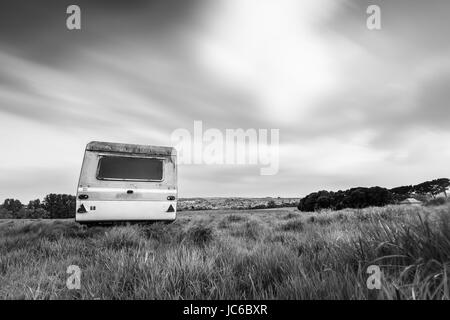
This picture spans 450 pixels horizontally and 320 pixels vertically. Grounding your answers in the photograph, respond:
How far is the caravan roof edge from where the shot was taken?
9156 millimetres

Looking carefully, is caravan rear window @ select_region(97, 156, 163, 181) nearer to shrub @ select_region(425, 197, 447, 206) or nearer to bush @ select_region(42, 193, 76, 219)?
shrub @ select_region(425, 197, 447, 206)

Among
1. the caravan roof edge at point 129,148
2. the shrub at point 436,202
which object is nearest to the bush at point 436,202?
the shrub at point 436,202

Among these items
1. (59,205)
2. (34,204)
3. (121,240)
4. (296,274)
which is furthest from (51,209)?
(296,274)

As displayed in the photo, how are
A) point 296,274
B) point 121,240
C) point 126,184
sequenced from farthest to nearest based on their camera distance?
1. point 126,184
2. point 121,240
3. point 296,274

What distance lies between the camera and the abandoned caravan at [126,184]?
864 cm

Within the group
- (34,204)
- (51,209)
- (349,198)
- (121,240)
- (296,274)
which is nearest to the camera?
(296,274)

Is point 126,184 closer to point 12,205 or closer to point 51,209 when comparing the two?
point 51,209

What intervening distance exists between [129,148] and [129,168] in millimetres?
721

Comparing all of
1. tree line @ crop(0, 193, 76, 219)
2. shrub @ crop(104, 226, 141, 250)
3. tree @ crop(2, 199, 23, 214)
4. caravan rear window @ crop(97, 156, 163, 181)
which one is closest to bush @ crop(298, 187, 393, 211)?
caravan rear window @ crop(97, 156, 163, 181)

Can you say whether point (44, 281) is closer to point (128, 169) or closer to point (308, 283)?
point (308, 283)

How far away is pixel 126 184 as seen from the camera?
9.08m

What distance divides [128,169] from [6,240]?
12.6 feet

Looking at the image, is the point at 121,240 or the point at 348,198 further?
the point at 348,198
